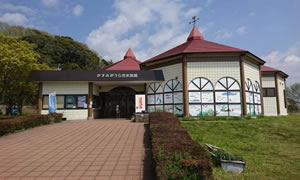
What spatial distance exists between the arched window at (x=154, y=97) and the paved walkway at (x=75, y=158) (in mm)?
8358

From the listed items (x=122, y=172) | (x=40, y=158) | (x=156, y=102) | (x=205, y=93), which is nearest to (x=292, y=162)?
(x=122, y=172)

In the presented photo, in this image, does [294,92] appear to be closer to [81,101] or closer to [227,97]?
[227,97]

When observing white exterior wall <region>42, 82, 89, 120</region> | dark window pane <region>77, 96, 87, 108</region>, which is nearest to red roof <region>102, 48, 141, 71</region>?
white exterior wall <region>42, 82, 89, 120</region>

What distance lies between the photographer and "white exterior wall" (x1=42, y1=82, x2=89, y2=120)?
16.2 metres

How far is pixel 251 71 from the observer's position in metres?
15.9

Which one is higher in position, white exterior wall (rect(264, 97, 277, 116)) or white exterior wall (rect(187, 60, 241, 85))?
white exterior wall (rect(187, 60, 241, 85))

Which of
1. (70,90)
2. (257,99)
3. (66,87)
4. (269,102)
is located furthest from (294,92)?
(66,87)

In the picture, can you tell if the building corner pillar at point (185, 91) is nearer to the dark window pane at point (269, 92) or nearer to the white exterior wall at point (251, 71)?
the white exterior wall at point (251, 71)

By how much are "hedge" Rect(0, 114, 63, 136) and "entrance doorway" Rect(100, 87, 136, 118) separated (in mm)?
5974

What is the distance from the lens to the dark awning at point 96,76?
51.5 feet

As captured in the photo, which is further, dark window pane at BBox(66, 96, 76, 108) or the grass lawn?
dark window pane at BBox(66, 96, 76, 108)

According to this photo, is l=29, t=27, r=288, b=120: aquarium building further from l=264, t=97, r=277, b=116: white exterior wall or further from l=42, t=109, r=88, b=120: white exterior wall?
l=264, t=97, r=277, b=116: white exterior wall

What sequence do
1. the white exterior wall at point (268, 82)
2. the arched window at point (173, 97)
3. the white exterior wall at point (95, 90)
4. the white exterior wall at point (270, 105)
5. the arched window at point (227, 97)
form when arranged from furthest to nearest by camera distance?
the white exterior wall at point (268, 82), the white exterior wall at point (270, 105), the white exterior wall at point (95, 90), the arched window at point (173, 97), the arched window at point (227, 97)

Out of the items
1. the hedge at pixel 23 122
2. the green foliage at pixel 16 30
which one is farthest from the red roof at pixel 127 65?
the green foliage at pixel 16 30
